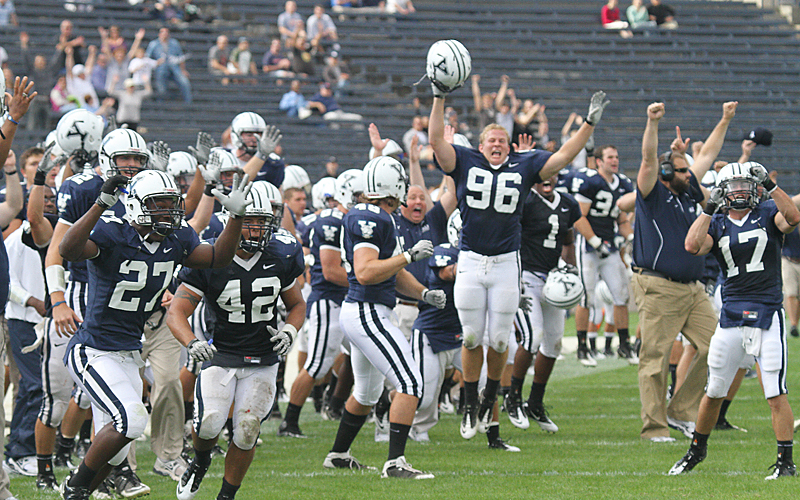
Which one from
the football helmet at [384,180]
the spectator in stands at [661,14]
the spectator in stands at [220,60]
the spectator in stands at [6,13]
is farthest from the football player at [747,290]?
the spectator in stands at [661,14]

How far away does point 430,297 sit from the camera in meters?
5.58

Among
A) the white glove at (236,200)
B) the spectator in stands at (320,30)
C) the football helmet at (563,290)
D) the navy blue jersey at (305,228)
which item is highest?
the spectator in stands at (320,30)

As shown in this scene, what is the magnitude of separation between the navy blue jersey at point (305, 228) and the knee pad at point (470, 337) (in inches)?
78.6

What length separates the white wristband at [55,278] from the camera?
5090mm

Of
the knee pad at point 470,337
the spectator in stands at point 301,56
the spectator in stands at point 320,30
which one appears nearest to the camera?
the knee pad at point 470,337

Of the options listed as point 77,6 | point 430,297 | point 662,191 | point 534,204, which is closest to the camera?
point 430,297

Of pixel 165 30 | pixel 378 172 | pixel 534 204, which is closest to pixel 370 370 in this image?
pixel 378 172

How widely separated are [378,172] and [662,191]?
7.19 ft

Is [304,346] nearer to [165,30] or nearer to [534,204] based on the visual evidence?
[534,204]

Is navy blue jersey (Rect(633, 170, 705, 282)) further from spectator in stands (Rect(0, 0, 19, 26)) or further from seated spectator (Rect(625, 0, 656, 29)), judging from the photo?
seated spectator (Rect(625, 0, 656, 29))

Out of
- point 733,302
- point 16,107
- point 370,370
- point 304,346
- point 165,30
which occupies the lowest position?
point 304,346

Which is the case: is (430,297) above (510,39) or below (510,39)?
below

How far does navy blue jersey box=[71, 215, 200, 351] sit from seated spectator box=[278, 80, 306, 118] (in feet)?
41.6

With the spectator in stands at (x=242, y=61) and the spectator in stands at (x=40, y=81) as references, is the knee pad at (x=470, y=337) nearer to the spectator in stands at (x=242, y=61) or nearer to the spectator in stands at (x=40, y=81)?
the spectator in stands at (x=40, y=81)
